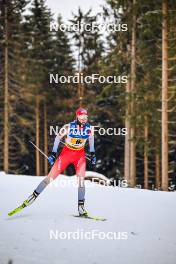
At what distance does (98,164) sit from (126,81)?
12555mm

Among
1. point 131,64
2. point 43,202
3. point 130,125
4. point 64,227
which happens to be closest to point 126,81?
point 131,64

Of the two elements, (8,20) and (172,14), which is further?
(8,20)

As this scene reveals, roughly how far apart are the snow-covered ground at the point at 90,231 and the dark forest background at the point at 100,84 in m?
7.02

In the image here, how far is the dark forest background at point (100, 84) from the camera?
1709 centimetres

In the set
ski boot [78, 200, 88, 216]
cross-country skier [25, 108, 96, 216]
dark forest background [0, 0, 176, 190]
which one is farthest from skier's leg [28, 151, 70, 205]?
dark forest background [0, 0, 176, 190]

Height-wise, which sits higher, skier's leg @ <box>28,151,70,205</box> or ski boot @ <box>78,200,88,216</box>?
skier's leg @ <box>28,151,70,205</box>

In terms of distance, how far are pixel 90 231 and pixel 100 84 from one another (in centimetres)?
2040

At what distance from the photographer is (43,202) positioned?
8.32 meters

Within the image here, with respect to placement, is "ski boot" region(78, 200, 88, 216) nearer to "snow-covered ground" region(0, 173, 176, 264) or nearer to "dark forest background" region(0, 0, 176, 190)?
"snow-covered ground" region(0, 173, 176, 264)

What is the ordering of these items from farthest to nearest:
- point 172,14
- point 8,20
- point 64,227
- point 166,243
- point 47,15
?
1. point 47,15
2. point 8,20
3. point 172,14
4. point 64,227
5. point 166,243

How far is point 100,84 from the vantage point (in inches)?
1014

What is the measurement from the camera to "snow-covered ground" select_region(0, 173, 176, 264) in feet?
16.4

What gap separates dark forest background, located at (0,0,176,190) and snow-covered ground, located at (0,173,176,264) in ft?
23.0

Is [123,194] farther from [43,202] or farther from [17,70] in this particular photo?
[17,70]
